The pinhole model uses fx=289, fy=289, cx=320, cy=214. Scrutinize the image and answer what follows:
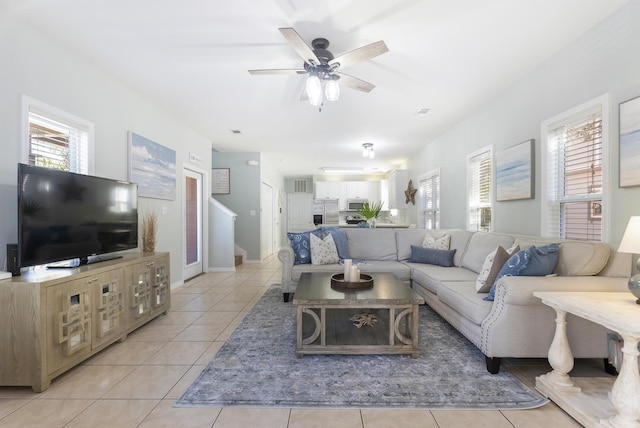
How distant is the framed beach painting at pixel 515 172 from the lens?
117 inches

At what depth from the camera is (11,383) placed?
70.1 inches

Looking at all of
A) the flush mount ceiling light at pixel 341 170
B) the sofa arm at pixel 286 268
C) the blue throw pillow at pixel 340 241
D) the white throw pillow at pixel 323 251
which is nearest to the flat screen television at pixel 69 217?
the sofa arm at pixel 286 268

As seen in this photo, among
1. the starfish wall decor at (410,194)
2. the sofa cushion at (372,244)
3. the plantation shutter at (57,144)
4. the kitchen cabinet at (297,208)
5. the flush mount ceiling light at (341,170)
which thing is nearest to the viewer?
the plantation shutter at (57,144)

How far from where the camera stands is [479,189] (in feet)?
13.5

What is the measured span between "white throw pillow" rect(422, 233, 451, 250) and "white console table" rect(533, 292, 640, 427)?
2078 millimetres

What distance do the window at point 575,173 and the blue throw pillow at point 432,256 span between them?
3.61 feet

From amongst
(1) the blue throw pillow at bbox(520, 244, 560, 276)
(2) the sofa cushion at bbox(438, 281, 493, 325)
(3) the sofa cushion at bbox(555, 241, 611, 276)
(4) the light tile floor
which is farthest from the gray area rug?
(3) the sofa cushion at bbox(555, 241, 611, 276)

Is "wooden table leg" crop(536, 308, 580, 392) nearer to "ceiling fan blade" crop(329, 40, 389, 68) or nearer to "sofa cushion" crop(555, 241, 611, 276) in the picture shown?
"sofa cushion" crop(555, 241, 611, 276)

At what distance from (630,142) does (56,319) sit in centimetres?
399

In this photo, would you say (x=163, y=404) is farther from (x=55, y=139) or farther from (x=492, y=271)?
(x=492, y=271)

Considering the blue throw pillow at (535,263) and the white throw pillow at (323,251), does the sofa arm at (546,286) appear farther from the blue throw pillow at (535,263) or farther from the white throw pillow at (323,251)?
the white throw pillow at (323,251)

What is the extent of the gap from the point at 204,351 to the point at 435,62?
3.26 m

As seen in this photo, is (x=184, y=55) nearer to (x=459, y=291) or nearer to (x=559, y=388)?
(x=459, y=291)

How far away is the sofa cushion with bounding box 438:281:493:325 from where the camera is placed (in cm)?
210
